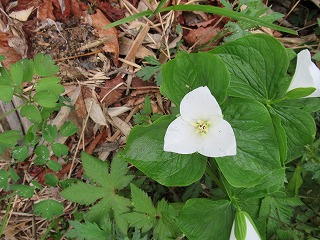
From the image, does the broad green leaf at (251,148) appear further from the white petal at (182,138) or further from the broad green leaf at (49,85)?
the broad green leaf at (49,85)

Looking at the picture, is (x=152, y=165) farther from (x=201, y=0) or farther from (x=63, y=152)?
(x=201, y=0)

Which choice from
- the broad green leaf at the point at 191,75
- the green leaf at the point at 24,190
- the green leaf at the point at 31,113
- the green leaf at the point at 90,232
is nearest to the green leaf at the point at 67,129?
the green leaf at the point at 31,113

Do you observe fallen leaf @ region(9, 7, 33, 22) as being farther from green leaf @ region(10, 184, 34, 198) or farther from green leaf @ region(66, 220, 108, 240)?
green leaf @ region(66, 220, 108, 240)

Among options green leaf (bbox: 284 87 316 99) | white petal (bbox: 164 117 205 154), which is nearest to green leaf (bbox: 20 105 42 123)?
Answer: white petal (bbox: 164 117 205 154)

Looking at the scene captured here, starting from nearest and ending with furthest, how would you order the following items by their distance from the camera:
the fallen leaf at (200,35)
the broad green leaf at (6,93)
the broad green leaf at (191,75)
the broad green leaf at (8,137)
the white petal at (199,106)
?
1. the white petal at (199,106)
2. the broad green leaf at (191,75)
3. the broad green leaf at (6,93)
4. the broad green leaf at (8,137)
5. the fallen leaf at (200,35)

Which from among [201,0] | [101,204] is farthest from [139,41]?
[101,204]
